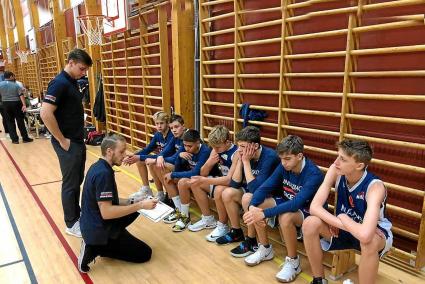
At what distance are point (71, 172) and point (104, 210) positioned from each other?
0.85 meters

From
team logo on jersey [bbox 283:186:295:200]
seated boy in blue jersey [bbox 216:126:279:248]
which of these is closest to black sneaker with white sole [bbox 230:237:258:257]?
seated boy in blue jersey [bbox 216:126:279:248]

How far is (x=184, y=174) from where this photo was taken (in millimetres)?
3625

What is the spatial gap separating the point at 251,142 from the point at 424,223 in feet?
4.93

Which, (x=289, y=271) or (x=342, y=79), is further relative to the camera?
(x=342, y=79)

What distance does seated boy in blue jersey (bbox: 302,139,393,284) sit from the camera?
6.96ft

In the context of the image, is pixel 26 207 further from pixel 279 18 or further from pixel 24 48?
pixel 24 48

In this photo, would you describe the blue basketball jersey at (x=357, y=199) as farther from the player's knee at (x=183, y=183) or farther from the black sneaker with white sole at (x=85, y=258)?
the black sneaker with white sole at (x=85, y=258)

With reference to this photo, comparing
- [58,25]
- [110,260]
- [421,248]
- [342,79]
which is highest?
[58,25]

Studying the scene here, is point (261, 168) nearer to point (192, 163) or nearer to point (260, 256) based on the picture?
point (260, 256)

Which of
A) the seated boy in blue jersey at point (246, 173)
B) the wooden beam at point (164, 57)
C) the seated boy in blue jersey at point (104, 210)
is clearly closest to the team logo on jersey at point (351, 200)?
the seated boy in blue jersey at point (246, 173)

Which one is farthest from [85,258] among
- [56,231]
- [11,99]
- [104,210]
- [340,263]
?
[11,99]

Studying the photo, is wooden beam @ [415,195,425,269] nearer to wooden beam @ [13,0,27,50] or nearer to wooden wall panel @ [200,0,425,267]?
wooden wall panel @ [200,0,425,267]

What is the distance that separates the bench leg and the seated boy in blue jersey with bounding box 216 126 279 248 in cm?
71

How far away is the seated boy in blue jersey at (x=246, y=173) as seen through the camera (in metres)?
3.04
